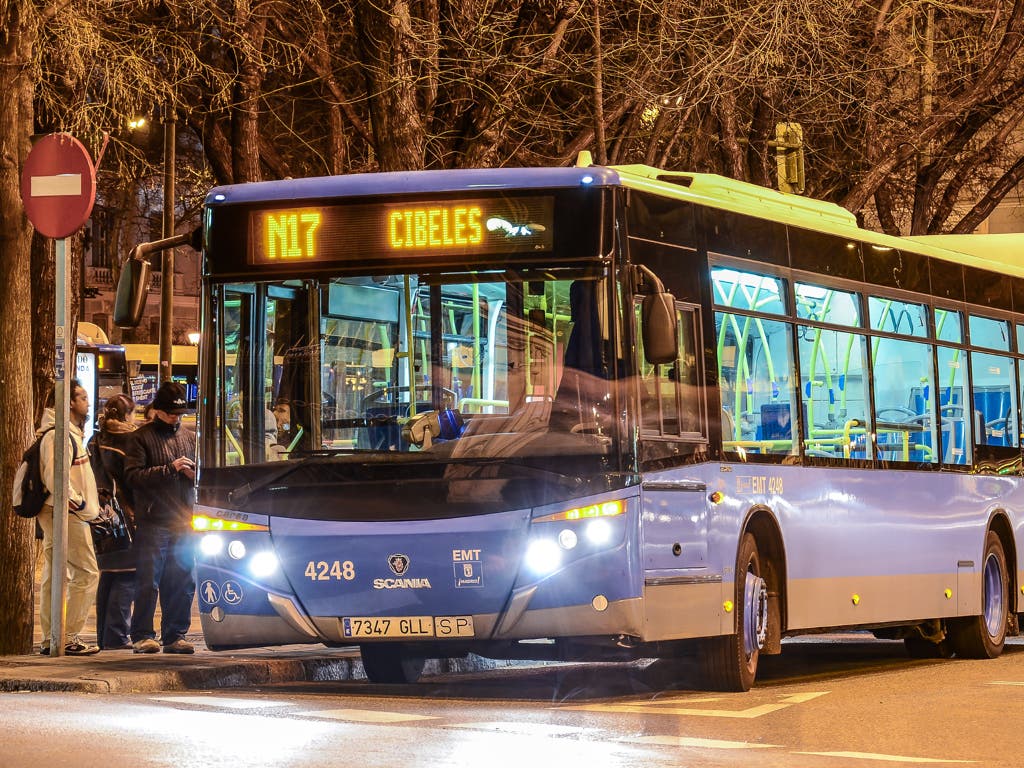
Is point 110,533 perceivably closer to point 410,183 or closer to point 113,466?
point 113,466

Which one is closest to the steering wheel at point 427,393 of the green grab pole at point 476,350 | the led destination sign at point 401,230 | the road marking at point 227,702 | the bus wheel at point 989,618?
the green grab pole at point 476,350

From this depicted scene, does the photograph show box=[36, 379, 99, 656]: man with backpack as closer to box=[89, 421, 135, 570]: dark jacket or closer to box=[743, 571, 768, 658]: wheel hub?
box=[89, 421, 135, 570]: dark jacket

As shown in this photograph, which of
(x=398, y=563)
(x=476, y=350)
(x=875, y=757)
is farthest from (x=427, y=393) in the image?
(x=875, y=757)

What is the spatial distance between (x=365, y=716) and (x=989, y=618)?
770 cm

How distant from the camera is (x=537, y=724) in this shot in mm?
10102

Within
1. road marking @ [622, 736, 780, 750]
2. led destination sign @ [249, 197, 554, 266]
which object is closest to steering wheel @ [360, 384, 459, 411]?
led destination sign @ [249, 197, 554, 266]

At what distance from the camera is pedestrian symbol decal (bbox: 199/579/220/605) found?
1177cm

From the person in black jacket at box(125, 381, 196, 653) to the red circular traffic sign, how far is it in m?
1.45

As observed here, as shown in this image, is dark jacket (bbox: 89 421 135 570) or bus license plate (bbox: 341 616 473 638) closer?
bus license plate (bbox: 341 616 473 638)

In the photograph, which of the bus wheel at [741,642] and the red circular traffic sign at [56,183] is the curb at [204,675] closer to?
the bus wheel at [741,642]

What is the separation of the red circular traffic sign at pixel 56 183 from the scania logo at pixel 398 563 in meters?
3.51

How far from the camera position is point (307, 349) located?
11.6m

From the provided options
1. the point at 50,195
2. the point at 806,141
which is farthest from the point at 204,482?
the point at 806,141

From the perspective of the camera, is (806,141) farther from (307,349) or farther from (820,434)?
(307,349)
